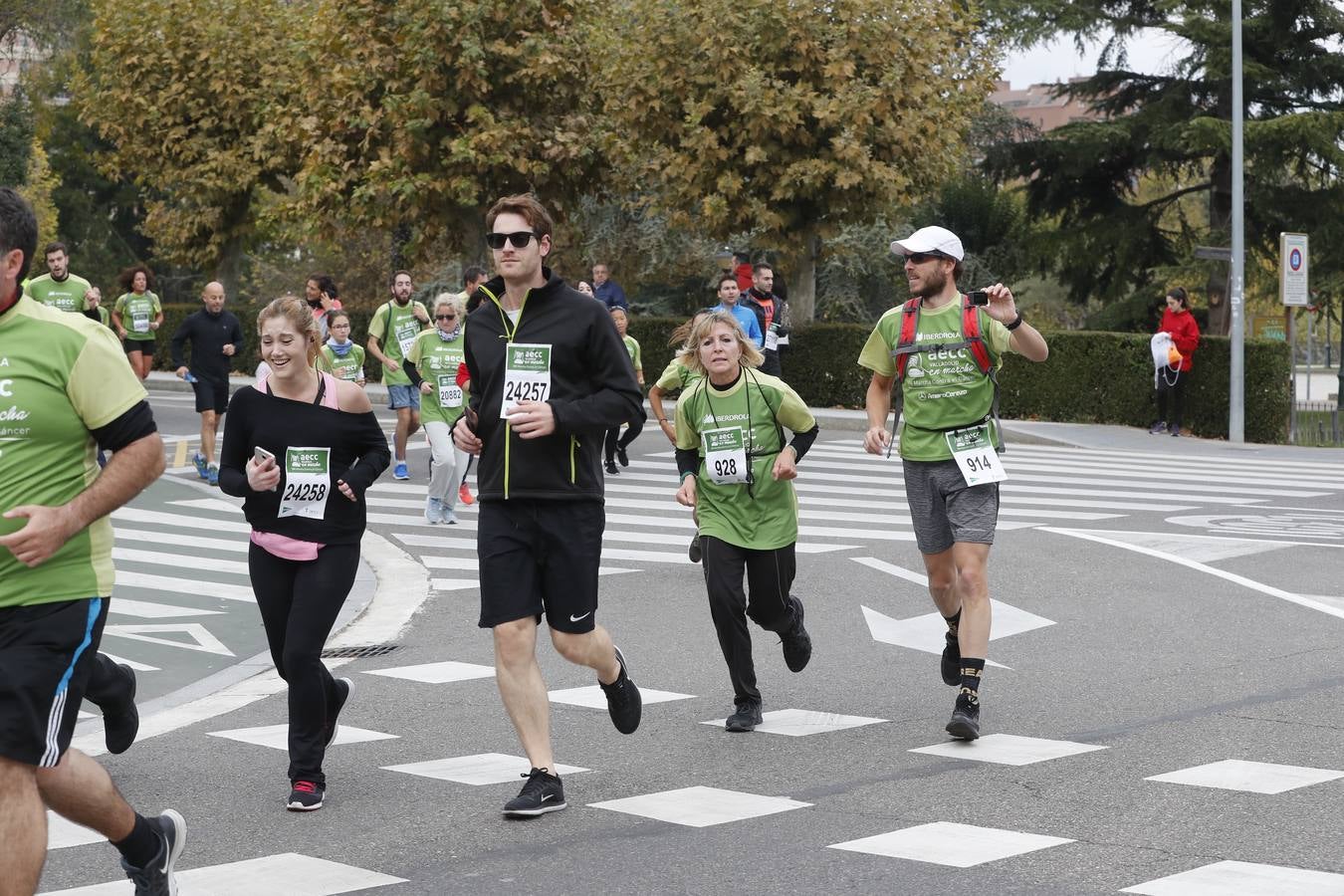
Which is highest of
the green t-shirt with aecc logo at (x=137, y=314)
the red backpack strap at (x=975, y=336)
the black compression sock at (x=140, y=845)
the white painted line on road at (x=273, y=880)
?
the green t-shirt with aecc logo at (x=137, y=314)

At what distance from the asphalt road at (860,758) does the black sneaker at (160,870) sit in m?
0.38

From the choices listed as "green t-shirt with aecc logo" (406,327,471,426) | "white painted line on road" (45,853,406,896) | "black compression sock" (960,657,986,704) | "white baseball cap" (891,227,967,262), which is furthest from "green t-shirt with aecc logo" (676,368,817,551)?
"green t-shirt with aecc logo" (406,327,471,426)

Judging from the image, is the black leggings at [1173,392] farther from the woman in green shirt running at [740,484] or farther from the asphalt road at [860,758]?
the woman in green shirt running at [740,484]

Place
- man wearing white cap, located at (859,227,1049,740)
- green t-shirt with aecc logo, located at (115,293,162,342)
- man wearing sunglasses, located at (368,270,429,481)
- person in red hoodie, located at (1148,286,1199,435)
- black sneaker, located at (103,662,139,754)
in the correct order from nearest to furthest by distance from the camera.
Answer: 1. black sneaker, located at (103,662,139,754)
2. man wearing white cap, located at (859,227,1049,740)
3. man wearing sunglasses, located at (368,270,429,481)
4. green t-shirt with aecc logo, located at (115,293,162,342)
5. person in red hoodie, located at (1148,286,1199,435)

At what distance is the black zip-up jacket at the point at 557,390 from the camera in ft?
20.5

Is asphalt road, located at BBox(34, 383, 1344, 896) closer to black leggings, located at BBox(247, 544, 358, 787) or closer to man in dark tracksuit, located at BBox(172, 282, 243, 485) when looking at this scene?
black leggings, located at BBox(247, 544, 358, 787)

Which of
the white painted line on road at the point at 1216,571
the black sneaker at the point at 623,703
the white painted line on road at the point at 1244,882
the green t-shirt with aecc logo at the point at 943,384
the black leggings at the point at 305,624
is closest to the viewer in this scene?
the white painted line on road at the point at 1244,882

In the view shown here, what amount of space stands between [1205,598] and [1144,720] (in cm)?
363

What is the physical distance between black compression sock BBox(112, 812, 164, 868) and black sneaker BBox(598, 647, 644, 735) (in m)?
2.15

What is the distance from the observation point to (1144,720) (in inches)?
298

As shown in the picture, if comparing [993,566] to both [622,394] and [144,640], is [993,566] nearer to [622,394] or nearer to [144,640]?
[144,640]

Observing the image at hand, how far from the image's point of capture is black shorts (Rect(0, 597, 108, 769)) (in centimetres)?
423

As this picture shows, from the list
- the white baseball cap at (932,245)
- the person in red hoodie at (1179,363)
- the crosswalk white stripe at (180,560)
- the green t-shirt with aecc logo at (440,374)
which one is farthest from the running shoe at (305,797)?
the person in red hoodie at (1179,363)

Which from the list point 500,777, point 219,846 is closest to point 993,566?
point 500,777
